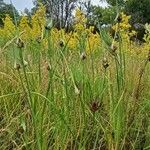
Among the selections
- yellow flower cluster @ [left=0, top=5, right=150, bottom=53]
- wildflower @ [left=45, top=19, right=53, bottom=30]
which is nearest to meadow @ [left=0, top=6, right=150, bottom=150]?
yellow flower cluster @ [left=0, top=5, right=150, bottom=53]

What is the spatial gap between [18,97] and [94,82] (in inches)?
14.2

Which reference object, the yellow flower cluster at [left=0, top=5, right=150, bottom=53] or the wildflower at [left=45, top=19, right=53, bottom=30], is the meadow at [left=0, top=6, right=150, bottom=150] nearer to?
the yellow flower cluster at [left=0, top=5, right=150, bottom=53]

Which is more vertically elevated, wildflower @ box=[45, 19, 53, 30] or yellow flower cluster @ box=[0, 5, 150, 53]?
wildflower @ box=[45, 19, 53, 30]

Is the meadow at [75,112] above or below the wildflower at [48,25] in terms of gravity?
below

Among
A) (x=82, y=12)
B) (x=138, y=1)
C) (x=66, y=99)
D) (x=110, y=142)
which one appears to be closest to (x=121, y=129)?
(x=110, y=142)

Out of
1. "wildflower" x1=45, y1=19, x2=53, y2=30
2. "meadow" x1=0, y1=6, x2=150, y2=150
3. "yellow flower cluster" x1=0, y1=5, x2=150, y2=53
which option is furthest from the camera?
"yellow flower cluster" x1=0, y1=5, x2=150, y2=53

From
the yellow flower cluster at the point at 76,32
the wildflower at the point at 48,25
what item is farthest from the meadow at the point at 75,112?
the wildflower at the point at 48,25

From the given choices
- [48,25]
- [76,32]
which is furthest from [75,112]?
[76,32]

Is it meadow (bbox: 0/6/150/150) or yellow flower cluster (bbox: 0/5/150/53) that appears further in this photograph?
yellow flower cluster (bbox: 0/5/150/53)

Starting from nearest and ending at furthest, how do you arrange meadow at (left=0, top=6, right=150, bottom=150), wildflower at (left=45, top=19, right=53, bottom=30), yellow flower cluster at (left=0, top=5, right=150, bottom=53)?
wildflower at (left=45, top=19, right=53, bottom=30) < meadow at (left=0, top=6, right=150, bottom=150) < yellow flower cluster at (left=0, top=5, right=150, bottom=53)

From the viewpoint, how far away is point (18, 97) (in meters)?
2.04

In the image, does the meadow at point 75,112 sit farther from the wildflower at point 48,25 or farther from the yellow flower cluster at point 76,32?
the wildflower at point 48,25

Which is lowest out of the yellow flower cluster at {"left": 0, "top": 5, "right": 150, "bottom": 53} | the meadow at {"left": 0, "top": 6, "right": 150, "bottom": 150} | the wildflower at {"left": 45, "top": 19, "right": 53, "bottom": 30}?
the meadow at {"left": 0, "top": 6, "right": 150, "bottom": 150}

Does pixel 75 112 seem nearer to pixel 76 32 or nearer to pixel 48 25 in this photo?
pixel 48 25
